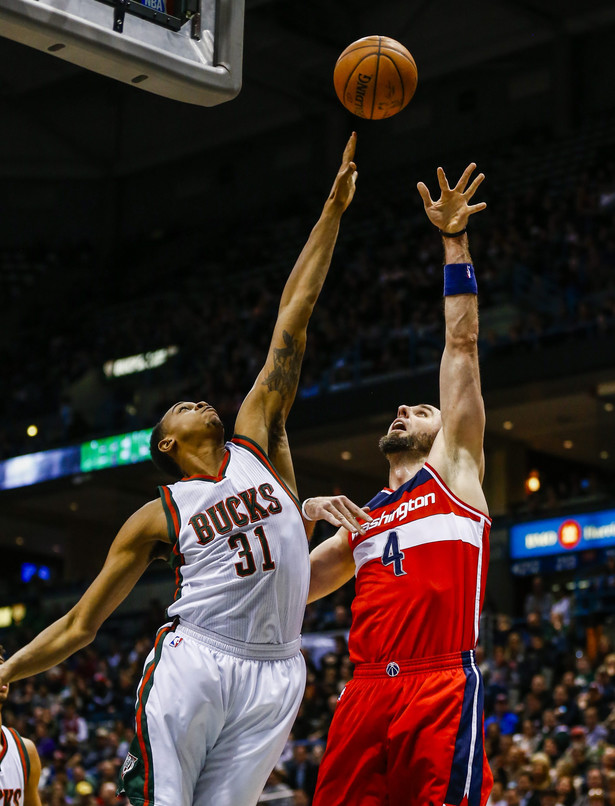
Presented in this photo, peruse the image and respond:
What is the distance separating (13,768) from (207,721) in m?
1.99

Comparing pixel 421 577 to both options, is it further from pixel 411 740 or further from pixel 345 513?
pixel 411 740

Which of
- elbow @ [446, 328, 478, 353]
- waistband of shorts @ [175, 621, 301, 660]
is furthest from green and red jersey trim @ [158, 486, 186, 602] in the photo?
elbow @ [446, 328, 478, 353]

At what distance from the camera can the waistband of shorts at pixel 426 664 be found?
14.8 feet

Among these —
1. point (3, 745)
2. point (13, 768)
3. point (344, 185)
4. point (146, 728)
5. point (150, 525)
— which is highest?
point (344, 185)

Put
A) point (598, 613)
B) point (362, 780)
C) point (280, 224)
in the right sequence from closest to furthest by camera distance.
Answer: point (362, 780)
point (598, 613)
point (280, 224)

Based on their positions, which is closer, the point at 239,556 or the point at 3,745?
the point at 239,556

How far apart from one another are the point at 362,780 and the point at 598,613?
38.3ft

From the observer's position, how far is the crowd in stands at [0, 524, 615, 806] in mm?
11219

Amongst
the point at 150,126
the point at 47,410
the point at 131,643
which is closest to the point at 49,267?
the point at 150,126

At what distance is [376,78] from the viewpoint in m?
5.86

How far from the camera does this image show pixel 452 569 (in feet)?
15.1

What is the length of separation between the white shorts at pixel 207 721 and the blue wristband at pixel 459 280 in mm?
1589

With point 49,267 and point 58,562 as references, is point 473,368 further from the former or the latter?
point 58,562

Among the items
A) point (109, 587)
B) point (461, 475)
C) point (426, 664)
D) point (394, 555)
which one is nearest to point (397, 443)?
point (461, 475)
